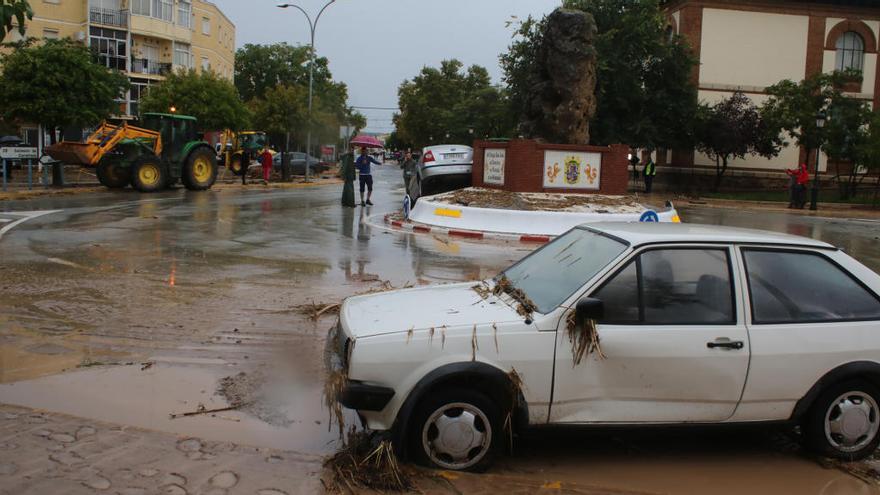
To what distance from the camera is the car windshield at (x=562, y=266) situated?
15.1ft

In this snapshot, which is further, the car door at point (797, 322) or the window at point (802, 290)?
the window at point (802, 290)

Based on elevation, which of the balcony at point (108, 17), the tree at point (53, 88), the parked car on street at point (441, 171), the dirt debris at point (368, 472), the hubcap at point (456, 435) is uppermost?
the balcony at point (108, 17)

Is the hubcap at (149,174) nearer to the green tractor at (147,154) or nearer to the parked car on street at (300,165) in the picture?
the green tractor at (147,154)

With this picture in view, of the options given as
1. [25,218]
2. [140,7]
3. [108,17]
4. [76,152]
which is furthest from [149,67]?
[25,218]

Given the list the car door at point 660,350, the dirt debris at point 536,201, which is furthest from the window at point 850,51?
the car door at point 660,350

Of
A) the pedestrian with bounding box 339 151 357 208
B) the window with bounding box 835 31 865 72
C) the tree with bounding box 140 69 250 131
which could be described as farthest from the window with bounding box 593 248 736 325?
the window with bounding box 835 31 865 72

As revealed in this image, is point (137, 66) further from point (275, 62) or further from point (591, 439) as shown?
point (591, 439)

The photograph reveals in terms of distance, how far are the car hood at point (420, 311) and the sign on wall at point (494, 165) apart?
14.1m

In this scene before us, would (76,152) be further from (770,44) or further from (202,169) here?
(770,44)

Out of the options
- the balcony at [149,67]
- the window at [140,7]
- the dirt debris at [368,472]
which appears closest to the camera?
the dirt debris at [368,472]

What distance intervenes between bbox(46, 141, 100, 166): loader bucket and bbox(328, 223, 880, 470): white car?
2258cm

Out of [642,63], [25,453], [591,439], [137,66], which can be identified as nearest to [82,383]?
[25,453]

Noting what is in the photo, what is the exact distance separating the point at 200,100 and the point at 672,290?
42.0m

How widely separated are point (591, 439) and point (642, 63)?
34.7m
